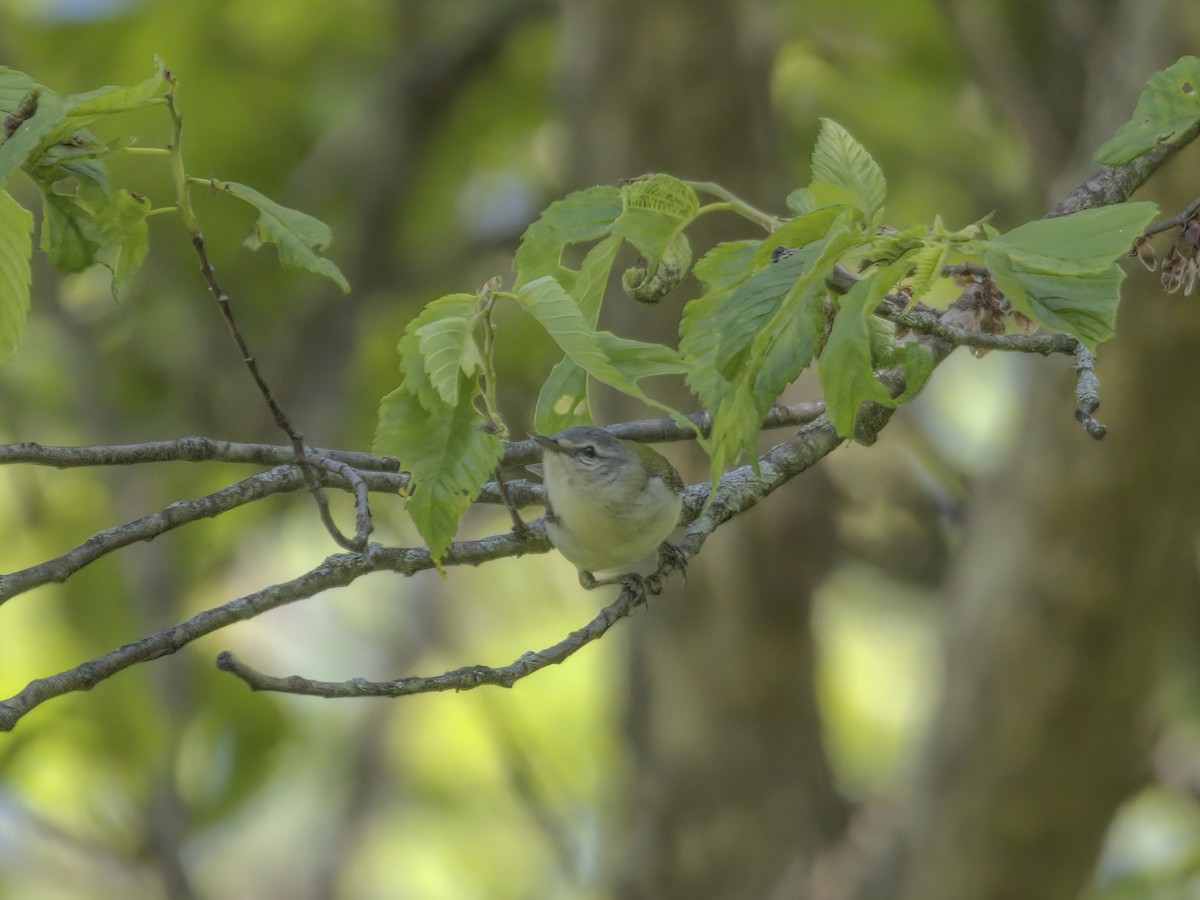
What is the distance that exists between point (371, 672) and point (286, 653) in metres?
0.86

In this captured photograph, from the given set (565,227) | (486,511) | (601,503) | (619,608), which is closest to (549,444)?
(601,503)

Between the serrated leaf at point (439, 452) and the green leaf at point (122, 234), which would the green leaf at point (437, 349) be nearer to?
the serrated leaf at point (439, 452)

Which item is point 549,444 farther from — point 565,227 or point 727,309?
Result: point 727,309

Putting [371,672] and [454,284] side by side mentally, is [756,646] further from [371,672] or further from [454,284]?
[371,672]

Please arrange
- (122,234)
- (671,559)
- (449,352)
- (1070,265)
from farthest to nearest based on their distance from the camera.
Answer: (671,559)
(122,234)
(449,352)
(1070,265)

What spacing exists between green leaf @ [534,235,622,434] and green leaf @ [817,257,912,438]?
53 centimetres

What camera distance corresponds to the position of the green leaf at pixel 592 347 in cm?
197

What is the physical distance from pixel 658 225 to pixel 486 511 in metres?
5.88

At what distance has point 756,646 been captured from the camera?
664 cm

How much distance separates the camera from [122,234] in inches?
Answer: 97.1

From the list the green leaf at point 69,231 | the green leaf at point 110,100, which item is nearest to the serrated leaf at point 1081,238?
the green leaf at point 110,100

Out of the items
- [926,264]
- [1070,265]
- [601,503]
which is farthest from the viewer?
[601,503]

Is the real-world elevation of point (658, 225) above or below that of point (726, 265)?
above

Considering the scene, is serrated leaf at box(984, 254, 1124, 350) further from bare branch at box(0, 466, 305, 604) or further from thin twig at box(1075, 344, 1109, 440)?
bare branch at box(0, 466, 305, 604)
